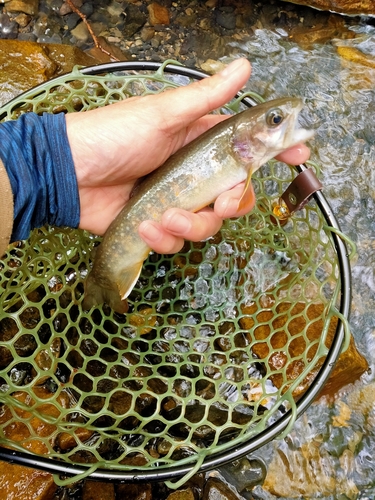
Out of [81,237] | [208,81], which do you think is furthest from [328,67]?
[81,237]

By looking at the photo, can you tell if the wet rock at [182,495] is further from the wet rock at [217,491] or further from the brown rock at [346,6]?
the brown rock at [346,6]

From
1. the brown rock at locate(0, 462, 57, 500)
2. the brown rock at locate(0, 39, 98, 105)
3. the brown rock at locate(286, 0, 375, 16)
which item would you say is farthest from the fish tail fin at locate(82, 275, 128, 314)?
the brown rock at locate(286, 0, 375, 16)

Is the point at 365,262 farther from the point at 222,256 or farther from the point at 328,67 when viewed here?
the point at 328,67

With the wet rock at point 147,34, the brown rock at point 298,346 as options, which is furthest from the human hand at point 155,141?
the wet rock at point 147,34

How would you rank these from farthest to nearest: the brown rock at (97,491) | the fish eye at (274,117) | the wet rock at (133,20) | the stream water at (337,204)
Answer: the wet rock at (133,20)
the stream water at (337,204)
the brown rock at (97,491)
the fish eye at (274,117)

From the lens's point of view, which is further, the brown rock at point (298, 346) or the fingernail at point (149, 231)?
the brown rock at point (298, 346)

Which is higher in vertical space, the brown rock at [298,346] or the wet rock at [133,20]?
the wet rock at [133,20]
